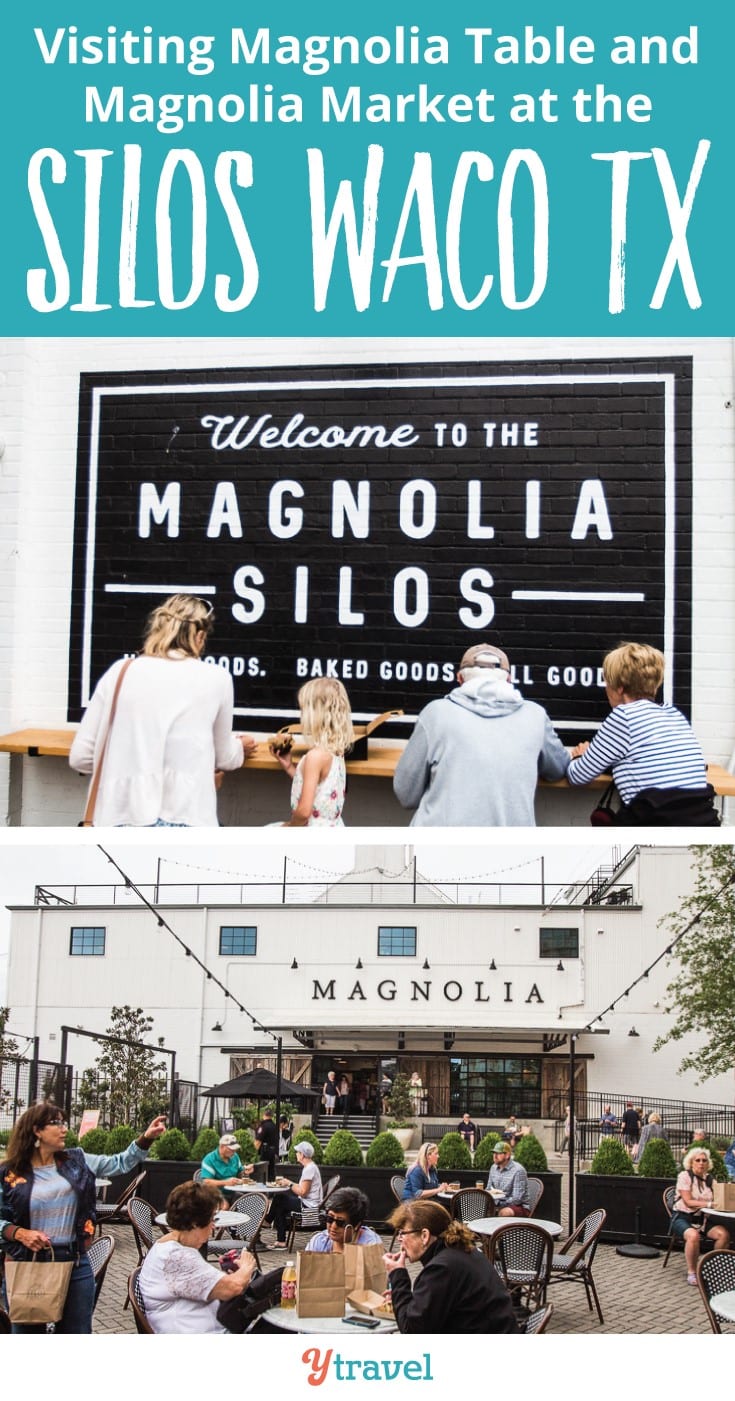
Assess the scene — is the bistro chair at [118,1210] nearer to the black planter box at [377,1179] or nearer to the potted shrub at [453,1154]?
the black planter box at [377,1179]

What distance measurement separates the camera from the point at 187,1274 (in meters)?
3.97

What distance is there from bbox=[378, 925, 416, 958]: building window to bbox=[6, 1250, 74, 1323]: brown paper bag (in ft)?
4.48

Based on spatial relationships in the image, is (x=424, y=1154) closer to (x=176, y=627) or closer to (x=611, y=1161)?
(x=611, y=1161)

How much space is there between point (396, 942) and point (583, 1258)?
3.76 ft

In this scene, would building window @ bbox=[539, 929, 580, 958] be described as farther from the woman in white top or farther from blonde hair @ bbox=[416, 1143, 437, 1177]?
the woman in white top

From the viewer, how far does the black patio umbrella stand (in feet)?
14.3

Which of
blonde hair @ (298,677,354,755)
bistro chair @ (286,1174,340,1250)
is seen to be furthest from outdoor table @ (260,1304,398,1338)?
blonde hair @ (298,677,354,755)

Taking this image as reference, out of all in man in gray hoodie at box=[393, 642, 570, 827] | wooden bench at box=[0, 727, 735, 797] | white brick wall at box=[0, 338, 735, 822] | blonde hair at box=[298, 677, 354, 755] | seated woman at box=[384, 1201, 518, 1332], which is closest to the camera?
seated woman at box=[384, 1201, 518, 1332]

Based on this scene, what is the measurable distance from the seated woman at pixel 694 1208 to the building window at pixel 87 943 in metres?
1.98

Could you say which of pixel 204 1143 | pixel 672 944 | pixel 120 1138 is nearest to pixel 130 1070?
pixel 120 1138

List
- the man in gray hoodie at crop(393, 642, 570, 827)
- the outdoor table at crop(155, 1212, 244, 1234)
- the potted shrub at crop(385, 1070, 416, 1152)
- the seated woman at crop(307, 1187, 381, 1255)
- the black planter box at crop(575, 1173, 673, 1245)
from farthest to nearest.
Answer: the man in gray hoodie at crop(393, 642, 570, 827), the potted shrub at crop(385, 1070, 416, 1152), the black planter box at crop(575, 1173, 673, 1245), the seated woman at crop(307, 1187, 381, 1255), the outdoor table at crop(155, 1212, 244, 1234)

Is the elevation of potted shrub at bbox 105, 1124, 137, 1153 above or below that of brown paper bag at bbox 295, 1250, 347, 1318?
above

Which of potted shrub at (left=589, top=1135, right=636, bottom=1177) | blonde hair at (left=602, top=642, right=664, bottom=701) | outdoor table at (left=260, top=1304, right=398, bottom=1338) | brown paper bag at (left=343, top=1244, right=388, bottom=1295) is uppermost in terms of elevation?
blonde hair at (left=602, top=642, right=664, bottom=701)

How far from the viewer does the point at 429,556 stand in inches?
270
